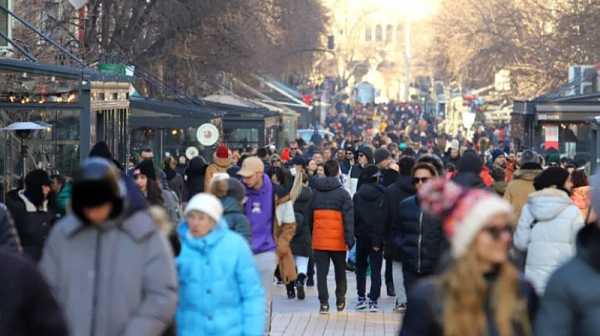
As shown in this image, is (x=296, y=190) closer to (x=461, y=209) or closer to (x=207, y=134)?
(x=461, y=209)

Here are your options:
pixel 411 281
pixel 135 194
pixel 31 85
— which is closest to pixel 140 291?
pixel 135 194

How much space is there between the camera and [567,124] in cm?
3450

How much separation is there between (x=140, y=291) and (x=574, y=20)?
46714 millimetres

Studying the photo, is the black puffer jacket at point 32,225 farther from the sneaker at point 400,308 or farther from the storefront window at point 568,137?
the storefront window at point 568,137

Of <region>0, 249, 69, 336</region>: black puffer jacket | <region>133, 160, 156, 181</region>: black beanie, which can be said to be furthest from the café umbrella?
<region>0, 249, 69, 336</region>: black puffer jacket

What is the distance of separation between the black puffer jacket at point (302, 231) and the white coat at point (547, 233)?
6.01m

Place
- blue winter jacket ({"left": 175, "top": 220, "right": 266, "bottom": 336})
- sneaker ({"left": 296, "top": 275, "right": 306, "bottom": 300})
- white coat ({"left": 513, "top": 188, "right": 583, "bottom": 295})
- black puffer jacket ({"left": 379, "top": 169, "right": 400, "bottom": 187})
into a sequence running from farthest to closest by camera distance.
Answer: sneaker ({"left": 296, "top": 275, "right": 306, "bottom": 300}) → black puffer jacket ({"left": 379, "top": 169, "right": 400, "bottom": 187}) → white coat ({"left": 513, "top": 188, "right": 583, "bottom": 295}) → blue winter jacket ({"left": 175, "top": 220, "right": 266, "bottom": 336})

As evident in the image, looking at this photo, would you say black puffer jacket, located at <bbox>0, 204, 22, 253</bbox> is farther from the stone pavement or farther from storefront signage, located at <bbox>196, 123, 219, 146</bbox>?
storefront signage, located at <bbox>196, 123, 219, 146</bbox>

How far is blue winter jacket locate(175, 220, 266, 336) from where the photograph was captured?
7918 mm

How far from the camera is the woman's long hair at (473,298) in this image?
5.69m

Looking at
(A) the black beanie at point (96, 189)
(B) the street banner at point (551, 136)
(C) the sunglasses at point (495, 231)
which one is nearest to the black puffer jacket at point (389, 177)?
(A) the black beanie at point (96, 189)

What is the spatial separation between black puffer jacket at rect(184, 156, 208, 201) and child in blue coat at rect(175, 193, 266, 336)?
1292cm

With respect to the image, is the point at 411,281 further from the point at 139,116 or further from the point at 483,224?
the point at 139,116

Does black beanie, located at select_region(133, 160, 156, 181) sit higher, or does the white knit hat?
black beanie, located at select_region(133, 160, 156, 181)
